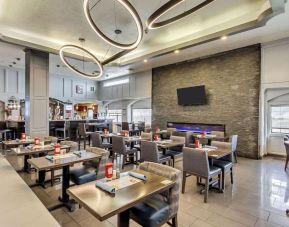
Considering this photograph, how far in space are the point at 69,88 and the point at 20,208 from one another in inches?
417

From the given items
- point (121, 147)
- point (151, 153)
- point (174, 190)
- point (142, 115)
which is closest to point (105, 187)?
point (174, 190)

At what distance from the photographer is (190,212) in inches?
111

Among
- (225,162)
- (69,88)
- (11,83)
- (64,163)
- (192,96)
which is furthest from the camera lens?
(69,88)

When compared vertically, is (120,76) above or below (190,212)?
above

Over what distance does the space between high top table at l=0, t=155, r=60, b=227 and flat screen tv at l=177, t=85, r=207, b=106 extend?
653 cm

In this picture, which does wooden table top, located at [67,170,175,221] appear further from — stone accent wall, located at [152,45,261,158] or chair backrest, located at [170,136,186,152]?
stone accent wall, located at [152,45,261,158]

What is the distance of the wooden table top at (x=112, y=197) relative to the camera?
1428mm

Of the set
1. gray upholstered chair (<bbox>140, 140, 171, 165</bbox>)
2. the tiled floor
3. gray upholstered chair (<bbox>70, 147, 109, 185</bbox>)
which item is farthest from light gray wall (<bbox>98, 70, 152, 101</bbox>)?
gray upholstered chair (<bbox>70, 147, 109, 185</bbox>)

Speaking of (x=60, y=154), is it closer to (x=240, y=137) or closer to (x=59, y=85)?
(x=240, y=137)

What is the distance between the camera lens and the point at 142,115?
11125 millimetres

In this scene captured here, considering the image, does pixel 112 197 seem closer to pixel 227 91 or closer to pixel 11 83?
pixel 227 91

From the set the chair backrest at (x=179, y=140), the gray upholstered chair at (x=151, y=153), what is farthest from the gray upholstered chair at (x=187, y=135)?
the gray upholstered chair at (x=151, y=153)

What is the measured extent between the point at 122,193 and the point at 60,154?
1926 mm

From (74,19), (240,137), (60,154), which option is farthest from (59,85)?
(240,137)
